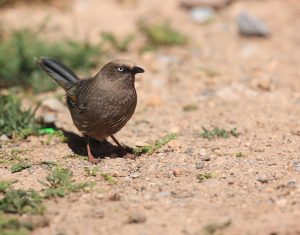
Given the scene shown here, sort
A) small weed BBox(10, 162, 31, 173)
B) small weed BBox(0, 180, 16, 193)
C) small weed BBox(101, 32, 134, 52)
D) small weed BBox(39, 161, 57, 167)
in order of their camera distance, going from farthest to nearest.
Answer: small weed BBox(101, 32, 134, 52), small weed BBox(39, 161, 57, 167), small weed BBox(10, 162, 31, 173), small weed BBox(0, 180, 16, 193)

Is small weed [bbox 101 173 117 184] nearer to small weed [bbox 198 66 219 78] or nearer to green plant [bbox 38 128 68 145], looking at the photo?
green plant [bbox 38 128 68 145]

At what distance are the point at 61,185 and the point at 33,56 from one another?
4.16m

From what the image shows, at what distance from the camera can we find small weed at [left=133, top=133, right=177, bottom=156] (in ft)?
22.2

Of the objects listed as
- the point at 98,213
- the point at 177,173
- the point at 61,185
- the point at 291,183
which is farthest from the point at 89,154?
the point at 291,183

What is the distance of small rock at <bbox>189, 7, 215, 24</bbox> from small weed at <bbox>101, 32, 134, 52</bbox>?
1843mm

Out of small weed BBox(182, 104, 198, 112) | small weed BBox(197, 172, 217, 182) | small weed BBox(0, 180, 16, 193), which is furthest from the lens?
small weed BBox(182, 104, 198, 112)

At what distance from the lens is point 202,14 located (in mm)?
11539

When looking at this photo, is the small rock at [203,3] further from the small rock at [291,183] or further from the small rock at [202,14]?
the small rock at [291,183]

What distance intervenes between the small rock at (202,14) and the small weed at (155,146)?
4.88 metres

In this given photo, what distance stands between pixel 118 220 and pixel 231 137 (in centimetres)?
276

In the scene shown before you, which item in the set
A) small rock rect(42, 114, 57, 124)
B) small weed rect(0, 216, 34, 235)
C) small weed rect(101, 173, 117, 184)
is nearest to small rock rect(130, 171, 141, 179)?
small weed rect(101, 173, 117, 184)

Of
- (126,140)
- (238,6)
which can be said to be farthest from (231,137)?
(238,6)

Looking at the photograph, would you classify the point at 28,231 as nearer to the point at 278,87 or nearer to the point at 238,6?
the point at 278,87

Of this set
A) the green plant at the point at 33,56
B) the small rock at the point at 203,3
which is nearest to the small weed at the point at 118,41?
the green plant at the point at 33,56
